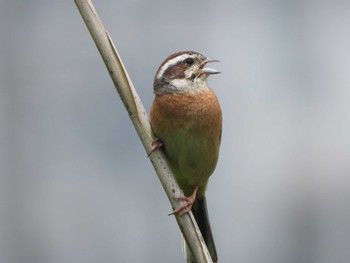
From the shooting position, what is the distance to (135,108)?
1.68m

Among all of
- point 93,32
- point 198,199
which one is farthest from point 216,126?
point 93,32

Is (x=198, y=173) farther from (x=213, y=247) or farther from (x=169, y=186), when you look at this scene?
(x=169, y=186)

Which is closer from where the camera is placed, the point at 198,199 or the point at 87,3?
the point at 87,3

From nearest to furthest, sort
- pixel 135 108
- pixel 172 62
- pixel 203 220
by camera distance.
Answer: pixel 135 108, pixel 172 62, pixel 203 220

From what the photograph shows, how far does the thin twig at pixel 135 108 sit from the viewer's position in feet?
5.07

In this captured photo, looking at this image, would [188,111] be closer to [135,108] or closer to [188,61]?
[188,61]

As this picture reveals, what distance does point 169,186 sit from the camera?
1.70m

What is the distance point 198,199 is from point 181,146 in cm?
48

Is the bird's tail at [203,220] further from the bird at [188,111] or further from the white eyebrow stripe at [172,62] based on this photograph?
the white eyebrow stripe at [172,62]

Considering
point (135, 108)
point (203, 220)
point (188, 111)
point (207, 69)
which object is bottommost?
point (203, 220)

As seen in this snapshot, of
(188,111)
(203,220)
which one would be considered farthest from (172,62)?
(203,220)

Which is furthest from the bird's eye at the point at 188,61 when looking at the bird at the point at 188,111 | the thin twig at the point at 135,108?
the thin twig at the point at 135,108

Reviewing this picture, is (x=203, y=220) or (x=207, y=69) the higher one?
(x=207, y=69)

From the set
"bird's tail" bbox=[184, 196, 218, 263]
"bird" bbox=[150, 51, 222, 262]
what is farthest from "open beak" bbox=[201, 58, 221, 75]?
"bird's tail" bbox=[184, 196, 218, 263]
